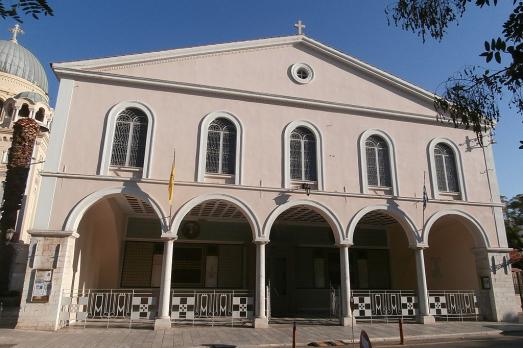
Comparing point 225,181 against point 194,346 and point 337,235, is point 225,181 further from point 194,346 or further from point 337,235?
point 194,346

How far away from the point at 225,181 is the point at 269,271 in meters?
5.34

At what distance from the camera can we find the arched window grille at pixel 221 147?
47.6ft

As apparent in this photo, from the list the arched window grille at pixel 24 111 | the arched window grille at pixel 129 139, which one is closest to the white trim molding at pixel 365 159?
the arched window grille at pixel 129 139

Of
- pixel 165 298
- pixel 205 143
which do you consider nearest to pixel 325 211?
pixel 205 143

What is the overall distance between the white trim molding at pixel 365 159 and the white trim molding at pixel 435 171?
1693 mm

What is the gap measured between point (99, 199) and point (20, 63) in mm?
33545

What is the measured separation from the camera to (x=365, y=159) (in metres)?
16.0

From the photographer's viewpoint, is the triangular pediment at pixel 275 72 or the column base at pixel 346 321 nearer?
the column base at pixel 346 321

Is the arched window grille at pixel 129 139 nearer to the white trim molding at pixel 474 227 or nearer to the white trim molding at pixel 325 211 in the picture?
the white trim molding at pixel 325 211

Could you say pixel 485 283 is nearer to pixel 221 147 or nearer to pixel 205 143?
pixel 221 147

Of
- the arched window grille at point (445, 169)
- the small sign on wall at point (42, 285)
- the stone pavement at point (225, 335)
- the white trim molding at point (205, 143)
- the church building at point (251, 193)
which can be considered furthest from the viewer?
the arched window grille at point (445, 169)

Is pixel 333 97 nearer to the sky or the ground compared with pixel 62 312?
nearer to the sky

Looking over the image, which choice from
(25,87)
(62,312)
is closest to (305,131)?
(62,312)

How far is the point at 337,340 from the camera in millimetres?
11211
